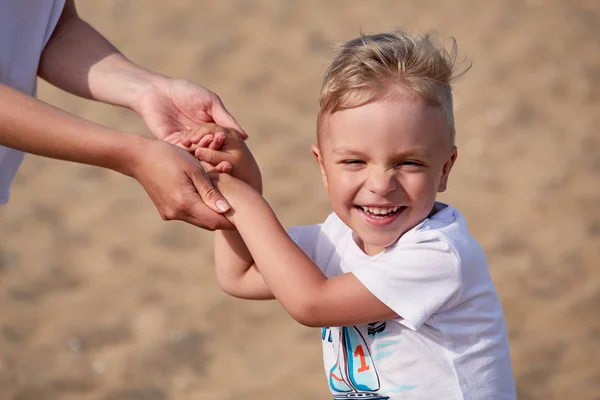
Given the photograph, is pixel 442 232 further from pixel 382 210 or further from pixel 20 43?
pixel 20 43

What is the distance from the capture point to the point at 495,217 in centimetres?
597

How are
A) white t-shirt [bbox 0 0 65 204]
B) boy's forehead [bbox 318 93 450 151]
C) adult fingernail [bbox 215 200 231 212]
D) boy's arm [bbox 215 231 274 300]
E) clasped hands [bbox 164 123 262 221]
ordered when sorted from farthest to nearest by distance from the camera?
1. white t-shirt [bbox 0 0 65 204]
2. boy's arm [bbox 215 231 274 300]
3. clasped hands [bbox 164 123 262 221]
4. adult fingernail [bbox 215 200 231 212]
5. boy's forehead [bbox 318 93 450 151]

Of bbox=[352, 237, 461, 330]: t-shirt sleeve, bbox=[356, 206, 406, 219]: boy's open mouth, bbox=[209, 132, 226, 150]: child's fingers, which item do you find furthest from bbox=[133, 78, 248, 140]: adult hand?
bbox=[352, 237, 461, 330]: t-shirt sleeve

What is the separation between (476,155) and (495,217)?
0.77 metres

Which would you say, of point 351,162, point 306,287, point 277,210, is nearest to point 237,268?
point 306,287

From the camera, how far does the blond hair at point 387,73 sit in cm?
233

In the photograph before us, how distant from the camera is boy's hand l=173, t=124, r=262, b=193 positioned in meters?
2.75

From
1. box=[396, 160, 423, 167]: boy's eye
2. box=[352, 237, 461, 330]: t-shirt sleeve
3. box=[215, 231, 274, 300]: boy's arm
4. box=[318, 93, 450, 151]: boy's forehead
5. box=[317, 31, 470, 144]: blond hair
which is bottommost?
box=[215, 231, 274, 300]: boy's arm

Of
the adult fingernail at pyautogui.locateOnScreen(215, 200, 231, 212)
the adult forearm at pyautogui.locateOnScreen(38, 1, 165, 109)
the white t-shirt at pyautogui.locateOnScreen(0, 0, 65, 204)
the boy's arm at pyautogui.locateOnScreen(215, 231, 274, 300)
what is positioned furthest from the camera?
the adult forearm at pyautogui.locateOnScreen(38, 1, 165, 109)

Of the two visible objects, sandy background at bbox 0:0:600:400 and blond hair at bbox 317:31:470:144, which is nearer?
blond hair at bbox 317:31:470:144

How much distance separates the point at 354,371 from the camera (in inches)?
97.3

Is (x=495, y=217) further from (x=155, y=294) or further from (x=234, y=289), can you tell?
(x=234, y=289)

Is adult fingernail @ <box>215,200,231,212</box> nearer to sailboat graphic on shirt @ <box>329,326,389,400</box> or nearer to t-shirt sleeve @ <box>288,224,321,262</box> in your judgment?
t-shirt sleeve @ <box>288,224,321,262</box>

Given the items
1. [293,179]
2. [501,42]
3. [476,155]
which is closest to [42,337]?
[293,179]
